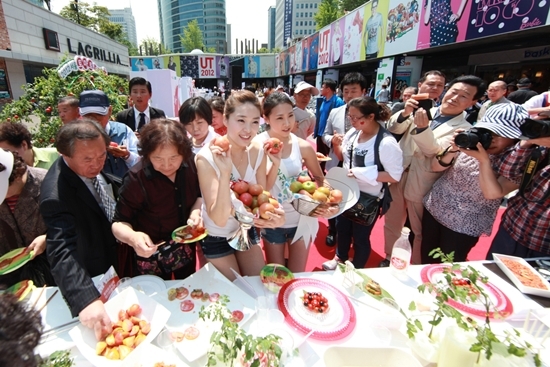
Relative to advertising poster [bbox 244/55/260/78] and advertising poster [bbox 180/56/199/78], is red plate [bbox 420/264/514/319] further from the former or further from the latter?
advertising poster [bbox 244/55/260/78]

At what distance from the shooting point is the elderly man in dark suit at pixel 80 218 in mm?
1113

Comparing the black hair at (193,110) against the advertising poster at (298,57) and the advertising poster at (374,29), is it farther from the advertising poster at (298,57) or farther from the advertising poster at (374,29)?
the advertising poster at (298,57)

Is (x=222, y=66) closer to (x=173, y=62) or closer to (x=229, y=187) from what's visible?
(x=173, y=62)

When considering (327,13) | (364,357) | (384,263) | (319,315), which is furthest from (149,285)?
(327,13)

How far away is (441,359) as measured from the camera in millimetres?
941

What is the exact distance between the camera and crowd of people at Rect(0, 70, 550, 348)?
132 cm

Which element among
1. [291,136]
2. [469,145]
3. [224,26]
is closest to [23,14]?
[291,136]

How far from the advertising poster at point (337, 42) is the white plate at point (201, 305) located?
1722 cm

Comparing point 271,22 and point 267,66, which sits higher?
point 271,22

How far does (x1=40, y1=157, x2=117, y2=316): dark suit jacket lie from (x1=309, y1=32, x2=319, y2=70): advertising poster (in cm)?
2134

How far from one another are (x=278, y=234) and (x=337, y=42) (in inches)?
686

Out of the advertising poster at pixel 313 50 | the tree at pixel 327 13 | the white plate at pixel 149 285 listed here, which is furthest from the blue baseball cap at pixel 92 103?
the tree at pixel 327 13

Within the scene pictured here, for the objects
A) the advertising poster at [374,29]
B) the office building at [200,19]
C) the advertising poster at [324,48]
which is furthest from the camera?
the office building at [200,19]

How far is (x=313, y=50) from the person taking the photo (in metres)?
20.7
